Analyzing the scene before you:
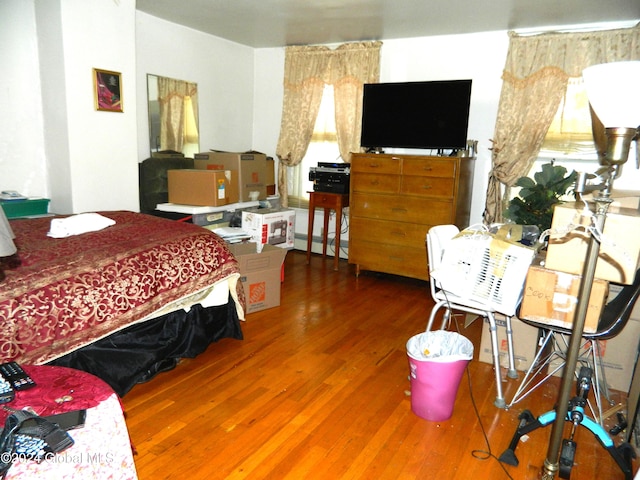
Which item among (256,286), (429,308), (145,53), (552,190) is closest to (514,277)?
(552,190)

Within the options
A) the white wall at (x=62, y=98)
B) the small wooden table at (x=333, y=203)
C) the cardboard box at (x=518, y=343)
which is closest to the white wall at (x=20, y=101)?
the white wall at (x=62, y=98)

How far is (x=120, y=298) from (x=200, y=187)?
1.90 m

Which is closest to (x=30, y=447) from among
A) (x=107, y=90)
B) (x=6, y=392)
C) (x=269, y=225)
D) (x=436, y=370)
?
(x=6, y=392)

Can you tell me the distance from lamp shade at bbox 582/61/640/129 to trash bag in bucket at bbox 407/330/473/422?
46.5 inches

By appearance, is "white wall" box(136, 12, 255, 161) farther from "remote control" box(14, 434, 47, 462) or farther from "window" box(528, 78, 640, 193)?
"remote control" box(14, 434, 47, 462)

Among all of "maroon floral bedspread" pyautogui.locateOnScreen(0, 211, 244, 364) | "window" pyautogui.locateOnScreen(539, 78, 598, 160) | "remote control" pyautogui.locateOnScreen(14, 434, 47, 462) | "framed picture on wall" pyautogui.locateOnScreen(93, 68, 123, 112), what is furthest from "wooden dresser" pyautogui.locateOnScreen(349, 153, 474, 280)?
"remote control" pyautogui.locateOnScreen(14, 434, 47, 462)

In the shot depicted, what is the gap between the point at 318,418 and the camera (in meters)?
2.20

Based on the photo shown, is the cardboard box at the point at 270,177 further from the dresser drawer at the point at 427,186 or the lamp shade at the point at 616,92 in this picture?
the lamp shade at the point at 616,92

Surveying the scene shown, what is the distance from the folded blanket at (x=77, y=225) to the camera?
7.91 ft

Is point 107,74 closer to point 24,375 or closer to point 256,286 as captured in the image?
point 256,286

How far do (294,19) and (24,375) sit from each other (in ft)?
12.0

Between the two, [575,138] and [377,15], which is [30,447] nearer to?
[377,15]

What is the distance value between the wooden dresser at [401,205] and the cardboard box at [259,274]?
1122 mm

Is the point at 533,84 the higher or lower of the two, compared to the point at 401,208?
higher
